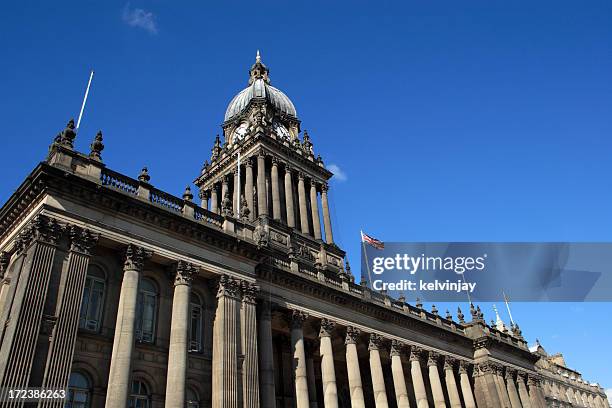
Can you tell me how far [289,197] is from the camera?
167 feet

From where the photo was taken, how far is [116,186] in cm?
2672

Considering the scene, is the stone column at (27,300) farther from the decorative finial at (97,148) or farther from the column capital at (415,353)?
the column capital at (415,353)

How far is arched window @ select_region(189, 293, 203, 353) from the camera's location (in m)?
27.5

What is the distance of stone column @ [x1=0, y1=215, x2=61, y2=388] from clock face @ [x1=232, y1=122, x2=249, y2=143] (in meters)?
34.6

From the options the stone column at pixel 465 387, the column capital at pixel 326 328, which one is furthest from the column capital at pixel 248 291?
the stone column at pixel 465 387

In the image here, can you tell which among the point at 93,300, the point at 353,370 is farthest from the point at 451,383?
the point at 93,300

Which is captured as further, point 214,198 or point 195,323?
point 214,198

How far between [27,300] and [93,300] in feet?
13.4

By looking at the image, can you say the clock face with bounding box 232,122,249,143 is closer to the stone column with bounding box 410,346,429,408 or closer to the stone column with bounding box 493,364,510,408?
the stone column with bounding box 410,346,429,408

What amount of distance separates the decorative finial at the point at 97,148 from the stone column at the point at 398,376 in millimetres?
26114

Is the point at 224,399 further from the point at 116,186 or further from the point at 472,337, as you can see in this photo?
the point at 472,337

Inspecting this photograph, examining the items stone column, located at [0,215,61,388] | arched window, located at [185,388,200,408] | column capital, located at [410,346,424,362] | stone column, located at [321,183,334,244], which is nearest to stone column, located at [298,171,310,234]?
stone column, located at [321,183,334,244]

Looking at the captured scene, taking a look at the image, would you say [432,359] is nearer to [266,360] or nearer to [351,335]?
[351,335]

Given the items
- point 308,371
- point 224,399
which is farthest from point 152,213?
point 308,371
